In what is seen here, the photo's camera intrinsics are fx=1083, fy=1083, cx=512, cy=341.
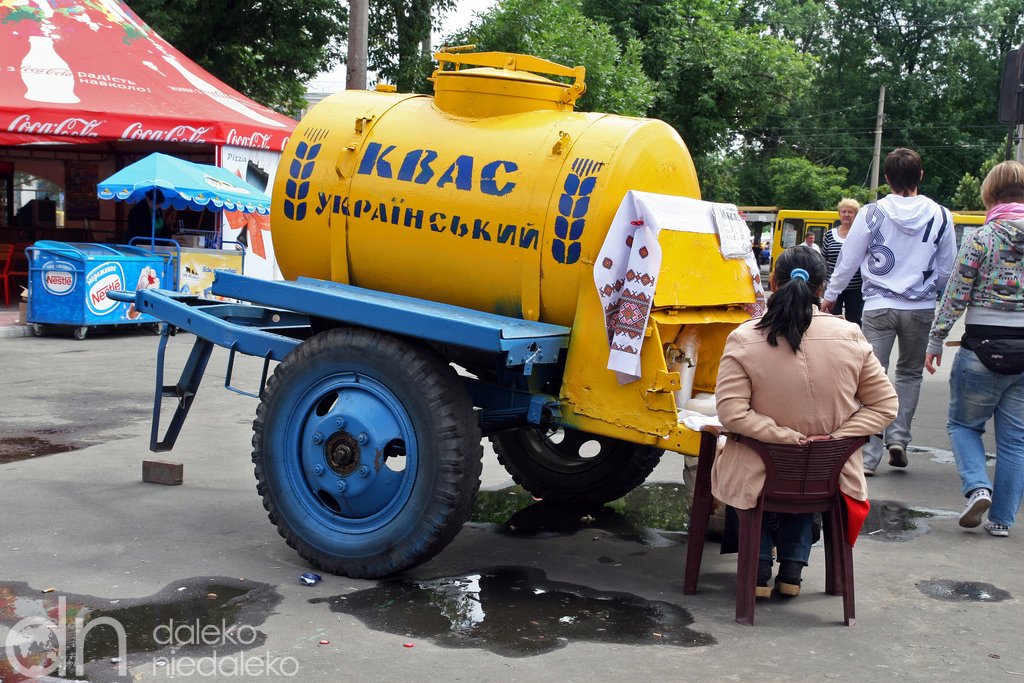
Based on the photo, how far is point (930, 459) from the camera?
26.0ft

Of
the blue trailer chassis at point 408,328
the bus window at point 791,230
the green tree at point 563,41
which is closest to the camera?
the blue trailer chassis at point 408,328

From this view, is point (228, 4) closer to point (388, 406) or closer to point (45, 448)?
point (45, 448)

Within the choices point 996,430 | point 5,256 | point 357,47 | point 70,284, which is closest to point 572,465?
point 996,430

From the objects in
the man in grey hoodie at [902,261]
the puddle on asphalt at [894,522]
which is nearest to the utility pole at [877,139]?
the man in grey hoodie at [902,261]

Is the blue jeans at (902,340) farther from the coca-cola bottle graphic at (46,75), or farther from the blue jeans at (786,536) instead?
the coca-cola bottle graphic at (46,75)

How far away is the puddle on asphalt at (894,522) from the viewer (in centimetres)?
590

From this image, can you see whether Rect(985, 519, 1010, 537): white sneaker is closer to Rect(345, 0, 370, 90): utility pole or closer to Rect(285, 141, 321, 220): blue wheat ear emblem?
Rect(285, 141, 321, 220): blue wheat ear emblem

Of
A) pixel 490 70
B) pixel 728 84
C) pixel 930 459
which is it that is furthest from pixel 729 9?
pixel 490 70

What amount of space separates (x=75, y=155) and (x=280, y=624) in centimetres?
1884

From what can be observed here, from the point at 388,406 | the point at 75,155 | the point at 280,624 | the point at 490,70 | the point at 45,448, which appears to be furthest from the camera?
the point at 75,155

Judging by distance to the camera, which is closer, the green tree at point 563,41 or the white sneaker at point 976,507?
the white sneaker at point 976,507

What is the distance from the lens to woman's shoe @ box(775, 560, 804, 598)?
4.72 meters

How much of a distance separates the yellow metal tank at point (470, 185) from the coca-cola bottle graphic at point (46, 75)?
1155cm

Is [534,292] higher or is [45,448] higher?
[534,292]
